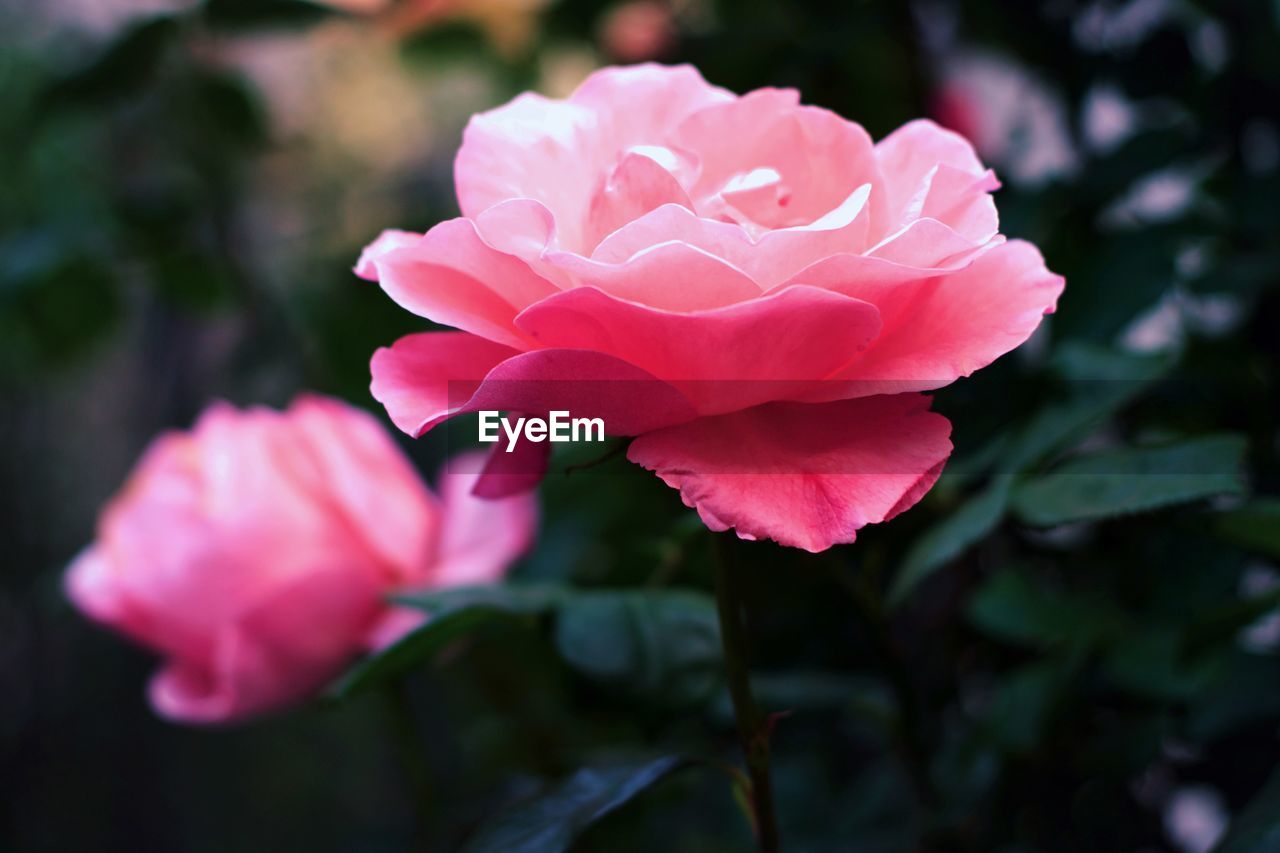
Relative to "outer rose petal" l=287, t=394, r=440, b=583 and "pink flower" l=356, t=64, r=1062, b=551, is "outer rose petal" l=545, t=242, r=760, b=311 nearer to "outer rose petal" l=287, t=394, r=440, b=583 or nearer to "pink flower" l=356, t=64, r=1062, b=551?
"pink flower" l=356, t=64, r=1062, b=551

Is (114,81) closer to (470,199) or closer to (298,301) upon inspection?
(298,301)

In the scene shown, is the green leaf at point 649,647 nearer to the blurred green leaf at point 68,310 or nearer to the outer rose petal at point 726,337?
the outer rose petal at point 726,337

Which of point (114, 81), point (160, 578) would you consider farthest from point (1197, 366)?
point (114, 81)

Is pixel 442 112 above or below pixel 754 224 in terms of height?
below

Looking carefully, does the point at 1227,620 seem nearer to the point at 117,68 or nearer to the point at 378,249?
the point at 378,249

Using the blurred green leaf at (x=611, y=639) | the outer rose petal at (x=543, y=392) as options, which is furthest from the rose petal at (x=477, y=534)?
the outer rose petal at (x=543, y=392)

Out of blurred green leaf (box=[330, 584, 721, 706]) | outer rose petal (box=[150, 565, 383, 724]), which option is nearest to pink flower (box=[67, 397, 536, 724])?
outer rose petal (box=[150, 565, 383, 724])
